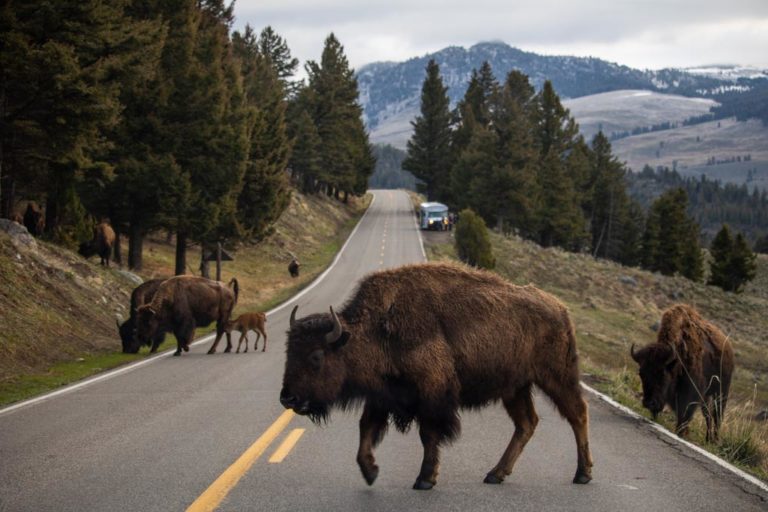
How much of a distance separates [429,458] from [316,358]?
119 centimetres

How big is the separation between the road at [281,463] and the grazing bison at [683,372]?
1.49 ft

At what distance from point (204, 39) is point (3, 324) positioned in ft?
54.9

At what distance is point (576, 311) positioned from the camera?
126ft

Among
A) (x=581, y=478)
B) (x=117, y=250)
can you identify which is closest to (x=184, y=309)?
(x=581, y=478)

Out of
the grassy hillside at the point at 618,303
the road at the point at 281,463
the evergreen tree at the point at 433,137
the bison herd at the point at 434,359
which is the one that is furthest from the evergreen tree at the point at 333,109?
the bison herd at the point at 434,359

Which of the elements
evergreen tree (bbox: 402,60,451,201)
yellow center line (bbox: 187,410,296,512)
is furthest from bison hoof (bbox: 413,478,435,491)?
evergreen tree (bbox: 402,60,451,201)

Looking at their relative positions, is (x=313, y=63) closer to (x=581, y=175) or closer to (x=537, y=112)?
(x=537, y=112)

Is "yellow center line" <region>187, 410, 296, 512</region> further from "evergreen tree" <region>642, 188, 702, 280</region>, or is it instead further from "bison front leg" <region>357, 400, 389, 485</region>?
"evergreen tree" <region>642, 188, 702, 280</region>

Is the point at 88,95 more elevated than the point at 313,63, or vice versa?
the point at 313,63

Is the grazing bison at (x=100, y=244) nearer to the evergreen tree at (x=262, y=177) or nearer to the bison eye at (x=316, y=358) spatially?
the evergreen tree at (x=262, y=177)

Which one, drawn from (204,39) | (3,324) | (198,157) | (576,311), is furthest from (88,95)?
(576,311)

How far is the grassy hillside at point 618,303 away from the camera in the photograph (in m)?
27.4

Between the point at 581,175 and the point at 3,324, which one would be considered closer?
the point at 3,324

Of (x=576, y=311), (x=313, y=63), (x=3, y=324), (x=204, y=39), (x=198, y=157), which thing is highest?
(x=313, y=63)
